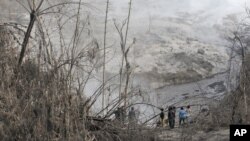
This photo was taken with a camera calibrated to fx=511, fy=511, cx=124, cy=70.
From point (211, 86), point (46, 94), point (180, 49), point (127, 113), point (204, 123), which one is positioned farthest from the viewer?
point (180, 49)

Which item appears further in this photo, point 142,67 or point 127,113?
point 142,67

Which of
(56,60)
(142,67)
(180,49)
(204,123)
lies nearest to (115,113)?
(56,60)

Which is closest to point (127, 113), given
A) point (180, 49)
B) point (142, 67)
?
point (142, 67)

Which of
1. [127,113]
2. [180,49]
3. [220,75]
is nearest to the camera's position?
[127,113]

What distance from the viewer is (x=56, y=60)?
5.23 meters

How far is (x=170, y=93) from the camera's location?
51.7ft

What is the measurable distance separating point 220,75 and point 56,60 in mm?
11969

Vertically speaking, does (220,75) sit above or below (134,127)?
above

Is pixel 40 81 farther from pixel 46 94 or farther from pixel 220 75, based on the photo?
pixel 220 75

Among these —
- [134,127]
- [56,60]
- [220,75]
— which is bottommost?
[134,127]

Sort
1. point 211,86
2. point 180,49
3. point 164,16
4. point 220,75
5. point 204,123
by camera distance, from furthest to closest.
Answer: point 164,16
point 180,49
point 220,75
point 211,86
point 204,123

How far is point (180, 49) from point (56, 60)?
12823 mm

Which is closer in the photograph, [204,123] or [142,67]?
[204,123]

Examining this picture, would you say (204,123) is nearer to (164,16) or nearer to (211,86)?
(211,86)
